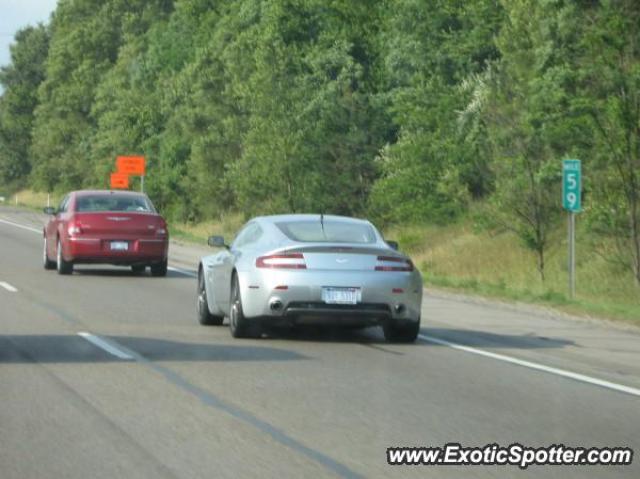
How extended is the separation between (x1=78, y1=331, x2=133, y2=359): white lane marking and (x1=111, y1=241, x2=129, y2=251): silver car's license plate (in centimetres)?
1084

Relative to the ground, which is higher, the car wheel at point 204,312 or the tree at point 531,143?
the tree at point 531,143

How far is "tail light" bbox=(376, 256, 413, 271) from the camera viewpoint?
16.2m

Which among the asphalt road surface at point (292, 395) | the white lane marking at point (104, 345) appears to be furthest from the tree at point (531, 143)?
the white lane marking at point (104, 345)

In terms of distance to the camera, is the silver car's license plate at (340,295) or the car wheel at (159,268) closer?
the silver car's license plate at (340,295)

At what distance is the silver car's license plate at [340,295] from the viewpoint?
52.2ft

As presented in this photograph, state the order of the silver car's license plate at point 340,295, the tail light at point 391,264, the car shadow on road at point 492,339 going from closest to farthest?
the silver car's license plate at point 340,295
the tail light at point 391,264
the car shadow on road at point 492,339

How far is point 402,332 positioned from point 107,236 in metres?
12.1

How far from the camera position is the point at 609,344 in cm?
1691

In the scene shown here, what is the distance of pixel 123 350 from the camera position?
49.5ft

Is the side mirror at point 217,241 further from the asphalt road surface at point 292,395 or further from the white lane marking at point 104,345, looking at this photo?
the white lane marking at point 104,345

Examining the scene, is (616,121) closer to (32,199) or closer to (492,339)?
(492,339)

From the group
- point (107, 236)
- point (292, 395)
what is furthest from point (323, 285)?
point (107, 236)

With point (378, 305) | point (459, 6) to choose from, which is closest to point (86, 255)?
point (378, 305)

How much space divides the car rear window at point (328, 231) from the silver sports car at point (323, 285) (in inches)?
0.8
